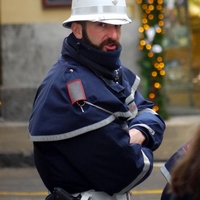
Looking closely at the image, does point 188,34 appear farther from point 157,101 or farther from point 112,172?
point 112,172

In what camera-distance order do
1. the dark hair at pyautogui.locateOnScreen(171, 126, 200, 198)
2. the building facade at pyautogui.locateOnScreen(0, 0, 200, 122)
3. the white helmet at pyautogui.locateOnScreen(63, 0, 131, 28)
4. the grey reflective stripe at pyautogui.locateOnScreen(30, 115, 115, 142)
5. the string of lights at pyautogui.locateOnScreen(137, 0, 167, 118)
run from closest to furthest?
1. the dark hair at pyautogui.locateOnScreen(171, 126, 200, 198)
2. the grey reflective stripe at pyautogui.locateOnScreen(30, 115, 115, 142)
3. the white helmet at pyautogui.locateOnScreen(63, 0, 131, 28)
4. the string of lights at pyautogui.locateOnScreen(137, 0, 167, 118)
5. the building facade at pyautogui.locateOnScreen(0, 0, 200, 122)

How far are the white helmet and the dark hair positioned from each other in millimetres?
988

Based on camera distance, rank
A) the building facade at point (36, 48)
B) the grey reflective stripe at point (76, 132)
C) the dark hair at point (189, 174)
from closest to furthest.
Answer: the dark hair at point (189, 174)
the grey reflective stripe at point (76, 132)
the building facade at point (36, 48)

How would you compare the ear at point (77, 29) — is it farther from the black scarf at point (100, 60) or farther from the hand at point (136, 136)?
the hand at point (136, 136)

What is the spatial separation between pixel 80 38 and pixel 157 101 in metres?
9.69

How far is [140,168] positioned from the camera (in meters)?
3.65

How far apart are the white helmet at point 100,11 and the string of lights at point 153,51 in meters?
9.54

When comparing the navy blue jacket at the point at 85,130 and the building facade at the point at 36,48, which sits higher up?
the navy blue jacket at the point at 85,130

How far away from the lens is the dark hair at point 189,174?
2.81 m

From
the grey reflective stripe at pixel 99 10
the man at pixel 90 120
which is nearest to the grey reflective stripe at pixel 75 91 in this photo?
the man at pixel 90 120

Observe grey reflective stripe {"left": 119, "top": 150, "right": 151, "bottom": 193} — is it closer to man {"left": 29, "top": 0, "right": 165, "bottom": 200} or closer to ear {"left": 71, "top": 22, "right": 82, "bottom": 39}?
man {"left": 29, "top": 0, "right": 165, "bottom": 200}

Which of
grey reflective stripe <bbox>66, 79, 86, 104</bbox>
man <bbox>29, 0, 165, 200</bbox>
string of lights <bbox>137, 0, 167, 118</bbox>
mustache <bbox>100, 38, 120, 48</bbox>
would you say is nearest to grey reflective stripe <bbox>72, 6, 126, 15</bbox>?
man <bbox>29, 0, 165, 200</bbox>

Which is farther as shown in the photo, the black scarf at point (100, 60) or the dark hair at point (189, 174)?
the black scarf at point (100, 60)

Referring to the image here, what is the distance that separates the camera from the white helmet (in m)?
3.68
